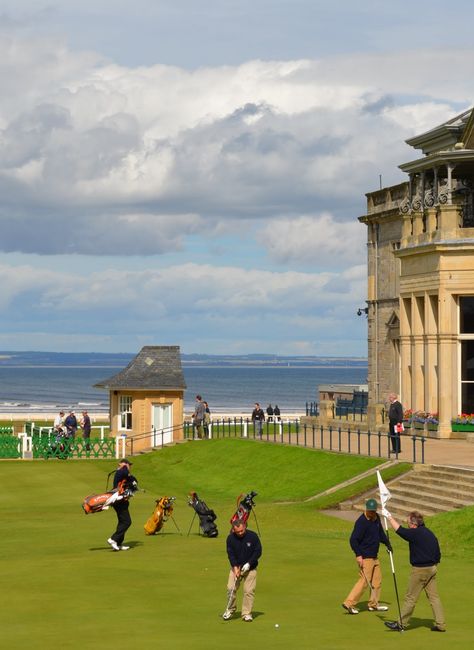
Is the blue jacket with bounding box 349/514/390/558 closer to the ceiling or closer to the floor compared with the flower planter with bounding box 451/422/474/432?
closer to the floor

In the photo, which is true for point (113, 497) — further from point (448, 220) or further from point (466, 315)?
point (448, 220)

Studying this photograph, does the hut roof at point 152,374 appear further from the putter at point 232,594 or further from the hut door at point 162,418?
the putter at point 232,594

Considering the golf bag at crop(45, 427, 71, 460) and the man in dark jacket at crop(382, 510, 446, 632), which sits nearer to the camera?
the man in dark jacket at crop(382, 510, 446, 632)

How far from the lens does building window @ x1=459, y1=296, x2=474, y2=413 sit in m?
45.6

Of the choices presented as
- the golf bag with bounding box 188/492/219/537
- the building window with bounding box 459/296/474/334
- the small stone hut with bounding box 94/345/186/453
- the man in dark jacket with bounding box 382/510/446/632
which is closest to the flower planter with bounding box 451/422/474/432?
the building window with bounding box 459/296/474/334

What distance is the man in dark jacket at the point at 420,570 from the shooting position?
17.9 metres

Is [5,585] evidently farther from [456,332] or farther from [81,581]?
[456,332]

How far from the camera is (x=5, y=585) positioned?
21.6m

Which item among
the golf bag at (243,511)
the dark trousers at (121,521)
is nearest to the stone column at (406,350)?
the dark trousers at (121,521)

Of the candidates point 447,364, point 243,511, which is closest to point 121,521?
point 243,511

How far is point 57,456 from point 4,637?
38127 mm

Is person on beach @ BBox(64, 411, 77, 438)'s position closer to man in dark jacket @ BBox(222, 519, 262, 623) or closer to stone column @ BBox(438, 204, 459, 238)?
stone column @ BBox(438, 204, 459, 238)

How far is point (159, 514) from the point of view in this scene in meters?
28.1

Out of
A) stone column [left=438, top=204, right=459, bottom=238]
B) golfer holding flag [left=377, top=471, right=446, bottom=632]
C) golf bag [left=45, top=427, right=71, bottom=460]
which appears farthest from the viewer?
golf bag [left=45, top=427, right=71, bottom=460]
